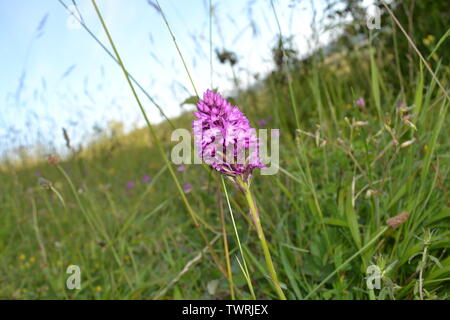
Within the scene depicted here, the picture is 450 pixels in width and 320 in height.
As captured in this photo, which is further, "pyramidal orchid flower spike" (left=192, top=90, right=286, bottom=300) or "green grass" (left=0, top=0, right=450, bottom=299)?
"green grass" (left=0, top=0, right=450, bottom=299)

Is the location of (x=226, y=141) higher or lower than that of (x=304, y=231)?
higher

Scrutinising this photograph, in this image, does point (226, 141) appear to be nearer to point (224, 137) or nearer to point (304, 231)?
point (224, 137)

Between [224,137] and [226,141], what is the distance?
12 mm

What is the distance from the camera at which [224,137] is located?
73cm

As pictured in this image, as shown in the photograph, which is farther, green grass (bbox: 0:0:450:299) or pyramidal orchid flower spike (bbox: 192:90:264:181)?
green grass (bbox: 0:0:450:299)

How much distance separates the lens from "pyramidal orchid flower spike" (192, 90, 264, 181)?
73 centimetres

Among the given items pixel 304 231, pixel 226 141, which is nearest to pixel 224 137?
pixel 226 141

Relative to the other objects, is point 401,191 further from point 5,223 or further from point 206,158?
point 5,223

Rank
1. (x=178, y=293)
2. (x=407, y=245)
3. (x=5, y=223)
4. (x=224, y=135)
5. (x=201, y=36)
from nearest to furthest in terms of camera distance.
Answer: (x=224, y=135) < (x=407, y=245) < (x=178, y=293) < (x=201, y=36) < (x=5, y=223)

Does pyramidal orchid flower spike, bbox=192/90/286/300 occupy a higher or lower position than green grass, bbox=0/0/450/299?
higher
